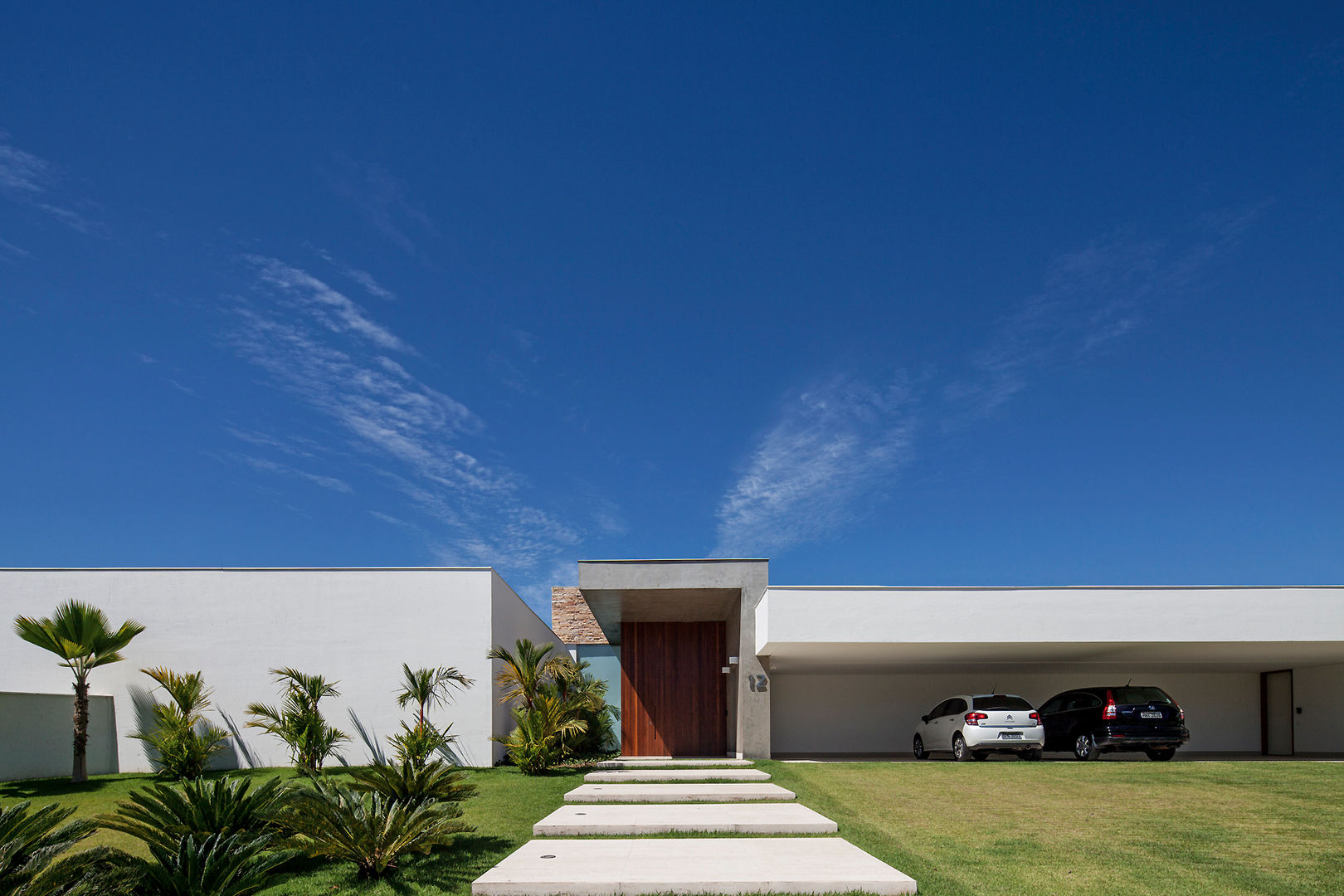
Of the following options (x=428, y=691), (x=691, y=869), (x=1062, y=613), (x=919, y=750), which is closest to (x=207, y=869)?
(x=691, y=869)

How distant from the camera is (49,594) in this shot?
15.9m

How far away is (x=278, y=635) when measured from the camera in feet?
52.6

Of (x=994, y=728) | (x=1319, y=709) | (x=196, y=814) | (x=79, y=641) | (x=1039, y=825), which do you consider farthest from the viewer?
(x=1319, y=709)

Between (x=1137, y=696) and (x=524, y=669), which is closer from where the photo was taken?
(x=1137, y=696)

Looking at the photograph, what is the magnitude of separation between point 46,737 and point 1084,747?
18.2m

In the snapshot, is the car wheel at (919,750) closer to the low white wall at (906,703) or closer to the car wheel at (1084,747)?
the low white wall at (906,703)

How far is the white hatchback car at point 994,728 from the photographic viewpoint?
14.9 m

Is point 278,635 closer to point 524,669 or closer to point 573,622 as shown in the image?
point 524,669

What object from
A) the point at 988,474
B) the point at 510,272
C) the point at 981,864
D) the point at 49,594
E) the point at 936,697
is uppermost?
the point at 510,272

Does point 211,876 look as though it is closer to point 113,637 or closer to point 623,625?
point 113,637

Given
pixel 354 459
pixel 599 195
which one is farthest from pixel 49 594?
pixel 599 195

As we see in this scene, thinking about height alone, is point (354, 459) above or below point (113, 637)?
above

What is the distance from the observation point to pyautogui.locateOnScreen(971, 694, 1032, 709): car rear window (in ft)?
49.9

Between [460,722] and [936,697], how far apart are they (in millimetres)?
11243
